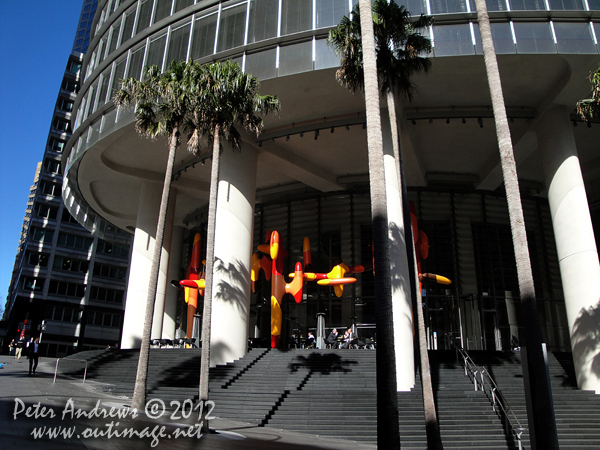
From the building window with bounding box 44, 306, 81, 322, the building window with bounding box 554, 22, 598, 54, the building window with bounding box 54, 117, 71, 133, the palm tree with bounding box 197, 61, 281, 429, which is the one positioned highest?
the building window with bounding box 54, 117, 71, 133

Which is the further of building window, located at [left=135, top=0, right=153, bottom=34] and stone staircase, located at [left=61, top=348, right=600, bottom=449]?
building window, located at [left=135, top=0, right=153, bottom=34]

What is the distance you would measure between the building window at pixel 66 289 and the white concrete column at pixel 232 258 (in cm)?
4710

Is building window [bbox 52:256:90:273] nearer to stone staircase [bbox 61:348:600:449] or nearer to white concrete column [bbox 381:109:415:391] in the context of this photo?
stone staircase [bbox 61:348:600:449]

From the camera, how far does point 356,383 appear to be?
18.8 metres

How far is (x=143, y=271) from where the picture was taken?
31.1 m

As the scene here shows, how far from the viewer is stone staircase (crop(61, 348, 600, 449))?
14312 mm

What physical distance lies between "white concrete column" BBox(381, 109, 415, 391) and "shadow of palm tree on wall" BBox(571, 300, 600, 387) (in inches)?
271

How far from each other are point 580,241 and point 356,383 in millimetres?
11396

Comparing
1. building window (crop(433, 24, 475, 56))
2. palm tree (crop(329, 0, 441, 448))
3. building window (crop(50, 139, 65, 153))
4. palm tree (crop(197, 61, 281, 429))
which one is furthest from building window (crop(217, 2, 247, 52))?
building window (crop(50, 139, 65, 153))

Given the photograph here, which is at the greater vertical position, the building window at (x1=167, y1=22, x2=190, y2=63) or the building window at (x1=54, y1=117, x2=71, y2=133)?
the building window at (x1=54, y1=117, x2=71, y2=133)

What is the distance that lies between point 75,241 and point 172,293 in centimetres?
3401

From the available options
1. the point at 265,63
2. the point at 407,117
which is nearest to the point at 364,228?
the point at 407,117

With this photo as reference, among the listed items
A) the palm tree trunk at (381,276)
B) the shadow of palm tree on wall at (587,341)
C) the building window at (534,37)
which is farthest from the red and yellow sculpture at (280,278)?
the palm tree trunk at (381,276)

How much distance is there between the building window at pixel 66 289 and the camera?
61.0m
